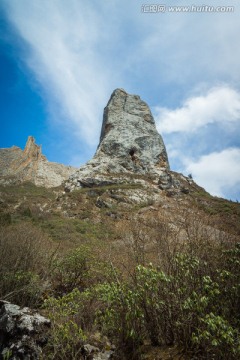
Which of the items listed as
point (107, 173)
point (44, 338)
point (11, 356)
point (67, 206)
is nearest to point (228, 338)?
point (44, 338)

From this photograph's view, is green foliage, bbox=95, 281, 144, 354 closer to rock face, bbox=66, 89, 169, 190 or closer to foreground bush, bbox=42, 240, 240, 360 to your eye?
foreground bush, bbox=42, 240, 240, 360

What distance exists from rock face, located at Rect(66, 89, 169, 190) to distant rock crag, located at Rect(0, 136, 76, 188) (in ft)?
73.5

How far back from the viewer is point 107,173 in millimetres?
31578

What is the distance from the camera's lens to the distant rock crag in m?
54.4

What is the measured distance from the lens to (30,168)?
59344 mm

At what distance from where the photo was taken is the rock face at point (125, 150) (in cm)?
3090

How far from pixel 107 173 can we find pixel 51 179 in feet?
95.1

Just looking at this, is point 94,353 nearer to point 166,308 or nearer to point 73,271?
point 166,308

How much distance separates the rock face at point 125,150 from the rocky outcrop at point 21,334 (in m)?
24.4

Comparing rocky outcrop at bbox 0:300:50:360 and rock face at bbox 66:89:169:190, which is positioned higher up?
rock face at bbox 66:89:169:190

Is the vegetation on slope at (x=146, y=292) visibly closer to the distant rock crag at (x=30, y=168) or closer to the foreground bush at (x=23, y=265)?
the foreground bush at (x=23, y=265)

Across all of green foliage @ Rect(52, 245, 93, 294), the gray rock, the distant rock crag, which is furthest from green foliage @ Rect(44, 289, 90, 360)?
the distant rock crag

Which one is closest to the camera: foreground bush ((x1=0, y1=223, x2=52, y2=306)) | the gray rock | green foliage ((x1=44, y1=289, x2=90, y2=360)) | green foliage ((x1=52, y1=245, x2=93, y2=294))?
green foliage ((x1=44, y1=289, x2=90, y2=360))

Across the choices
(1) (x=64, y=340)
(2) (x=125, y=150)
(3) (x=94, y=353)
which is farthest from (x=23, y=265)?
(2) (x=125, y=150)
